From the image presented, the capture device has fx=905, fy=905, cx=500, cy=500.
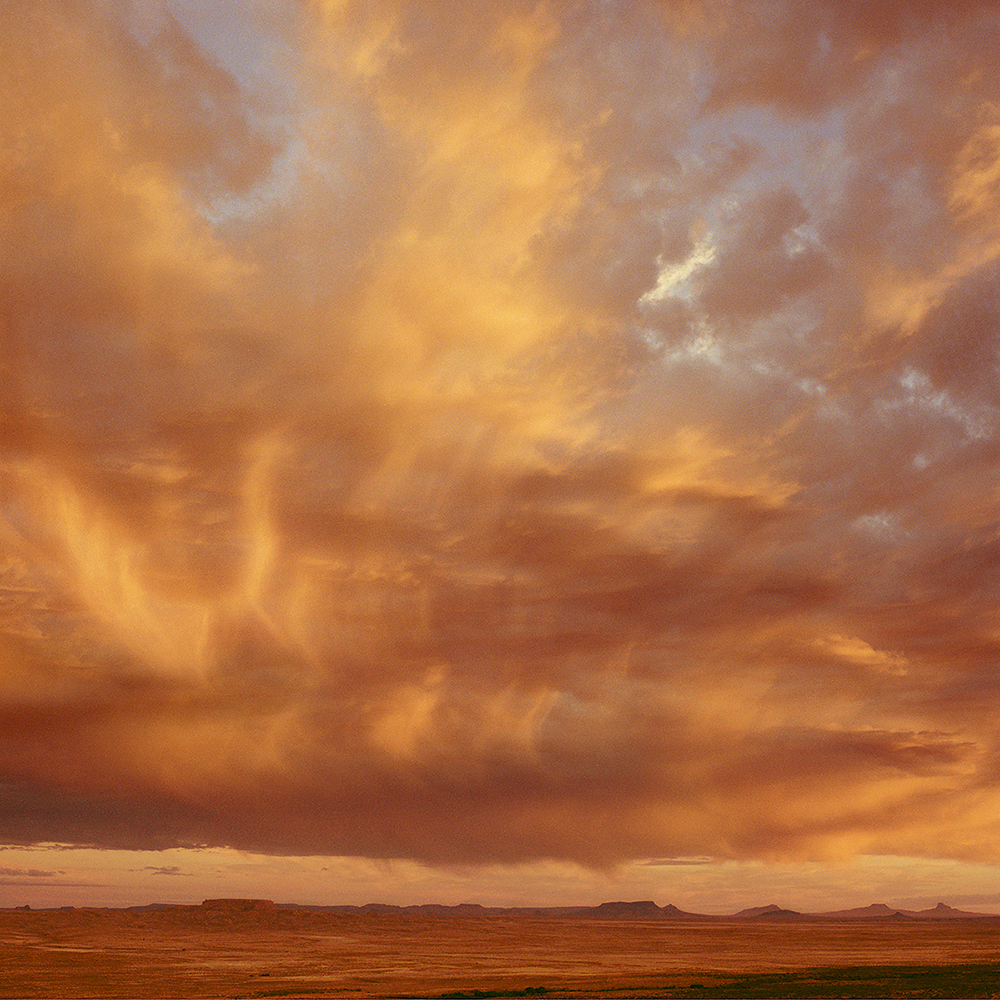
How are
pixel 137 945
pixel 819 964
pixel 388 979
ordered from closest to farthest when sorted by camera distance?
1. pixel 388 979
2. pixel 819 964
3. pixel 137 945

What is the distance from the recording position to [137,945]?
152m

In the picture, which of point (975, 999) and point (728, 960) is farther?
point (728, 960)

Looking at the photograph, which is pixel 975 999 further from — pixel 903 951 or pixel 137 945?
pixel 137 945

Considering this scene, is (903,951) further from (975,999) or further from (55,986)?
(55,986)

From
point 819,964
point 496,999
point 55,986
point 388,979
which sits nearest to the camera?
point 496,999

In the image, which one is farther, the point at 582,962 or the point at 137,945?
the point at 137,945

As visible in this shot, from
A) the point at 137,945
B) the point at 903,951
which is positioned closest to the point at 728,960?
the point at 903,951

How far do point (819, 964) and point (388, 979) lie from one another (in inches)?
1997

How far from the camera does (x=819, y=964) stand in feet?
344

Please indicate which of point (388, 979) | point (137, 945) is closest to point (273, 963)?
point (388, 979)

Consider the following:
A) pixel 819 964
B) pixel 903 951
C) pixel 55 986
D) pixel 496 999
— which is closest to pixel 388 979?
pixel 496 999

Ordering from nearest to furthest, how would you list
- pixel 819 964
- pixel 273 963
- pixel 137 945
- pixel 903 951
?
pixel 819 964 → pixel 273 963 → pixel 903 951 → pixel 137 945

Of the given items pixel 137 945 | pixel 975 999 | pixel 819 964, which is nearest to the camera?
pixel 975 999

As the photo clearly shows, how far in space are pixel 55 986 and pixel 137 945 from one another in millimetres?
76203
